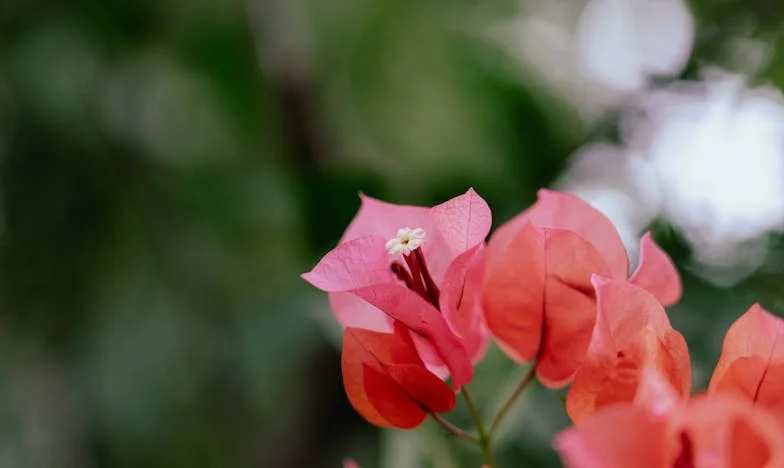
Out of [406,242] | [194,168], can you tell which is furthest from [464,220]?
[194,168]

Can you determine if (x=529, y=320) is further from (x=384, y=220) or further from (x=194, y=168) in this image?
(x=194, y=168)

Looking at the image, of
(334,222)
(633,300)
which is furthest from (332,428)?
(633,300)

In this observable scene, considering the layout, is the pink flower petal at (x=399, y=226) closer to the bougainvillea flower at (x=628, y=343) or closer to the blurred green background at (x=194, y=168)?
the bougainvillea flower at (x=628, y=343)

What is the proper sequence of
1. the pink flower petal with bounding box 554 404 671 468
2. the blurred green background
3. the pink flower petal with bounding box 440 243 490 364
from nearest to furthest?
the pink flower petal with bounding box 554 404 671 468
the pink flower petal with bounding box 440 243 490 364
the blurred green background

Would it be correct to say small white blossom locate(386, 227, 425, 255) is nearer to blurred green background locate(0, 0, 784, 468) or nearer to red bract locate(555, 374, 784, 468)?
red bract locate(555, 374, 784, 468)

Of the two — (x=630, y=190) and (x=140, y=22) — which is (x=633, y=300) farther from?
(x=140, y=22)

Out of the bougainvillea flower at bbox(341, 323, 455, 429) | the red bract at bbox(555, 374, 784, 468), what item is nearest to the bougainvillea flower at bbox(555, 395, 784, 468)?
the red bract at bbox(555, 374, 784, 468)
